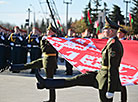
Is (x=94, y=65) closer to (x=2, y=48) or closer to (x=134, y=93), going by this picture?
(x=134, y=93)

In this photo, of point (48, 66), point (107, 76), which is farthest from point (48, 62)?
point (107, 76)

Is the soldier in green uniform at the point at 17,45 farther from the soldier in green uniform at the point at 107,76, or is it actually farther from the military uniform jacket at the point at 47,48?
the soldier in green uniform at the point at 107,76

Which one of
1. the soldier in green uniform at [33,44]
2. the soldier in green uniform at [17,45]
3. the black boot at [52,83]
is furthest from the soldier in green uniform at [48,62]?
the soldier in green uniform at [33,44]

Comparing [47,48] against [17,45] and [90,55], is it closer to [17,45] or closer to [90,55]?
[90,55]

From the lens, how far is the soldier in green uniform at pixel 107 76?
4.88m

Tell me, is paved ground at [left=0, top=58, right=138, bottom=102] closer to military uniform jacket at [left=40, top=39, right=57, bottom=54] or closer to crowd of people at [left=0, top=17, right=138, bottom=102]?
crowd of people at [left=0, top=17, right=138, bottom=102]

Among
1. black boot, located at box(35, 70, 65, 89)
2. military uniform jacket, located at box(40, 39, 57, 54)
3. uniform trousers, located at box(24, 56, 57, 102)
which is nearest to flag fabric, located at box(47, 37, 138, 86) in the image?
military uniform jacket, located at box(40, 39, 57, 54)

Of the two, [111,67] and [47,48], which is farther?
[47,48]

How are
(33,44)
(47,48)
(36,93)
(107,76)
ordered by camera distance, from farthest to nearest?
(33,44)
(36,93)
(47,48)
(107,76)

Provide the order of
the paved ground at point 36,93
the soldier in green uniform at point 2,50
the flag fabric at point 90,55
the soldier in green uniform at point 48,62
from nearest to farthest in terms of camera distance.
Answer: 1. the flag fabric at point 90,55
2. the soldier in green uniform at point 48,62
3. the paved ground at point 36,93
4. the soldier in green uniform at point 2,50

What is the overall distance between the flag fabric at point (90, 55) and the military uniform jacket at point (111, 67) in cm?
44

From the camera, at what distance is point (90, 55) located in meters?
6.43

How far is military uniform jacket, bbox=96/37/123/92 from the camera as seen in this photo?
16.0ft

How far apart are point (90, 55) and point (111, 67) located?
156cm
